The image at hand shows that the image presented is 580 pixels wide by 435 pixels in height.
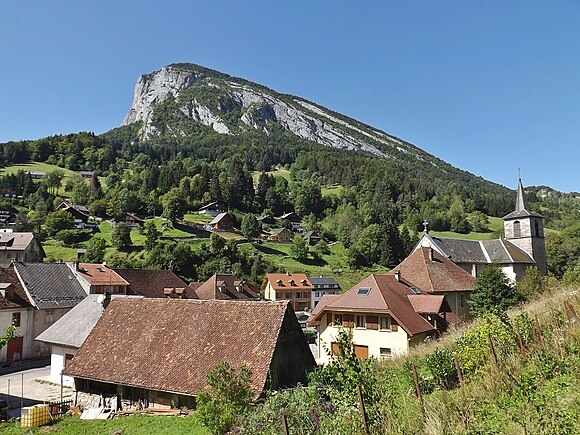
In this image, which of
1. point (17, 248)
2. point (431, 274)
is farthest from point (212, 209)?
point (431, 274)

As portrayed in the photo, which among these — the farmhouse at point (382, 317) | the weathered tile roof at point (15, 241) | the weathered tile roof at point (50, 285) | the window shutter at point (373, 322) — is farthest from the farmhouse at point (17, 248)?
the window shutter at point (373, 322)

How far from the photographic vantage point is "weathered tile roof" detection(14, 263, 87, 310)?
125 ft

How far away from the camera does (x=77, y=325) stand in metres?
26.6

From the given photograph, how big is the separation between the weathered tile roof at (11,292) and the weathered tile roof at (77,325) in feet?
34.7

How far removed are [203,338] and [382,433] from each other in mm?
13299

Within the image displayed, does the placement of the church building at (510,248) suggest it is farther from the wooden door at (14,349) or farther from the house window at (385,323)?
the wooden door at (14,349)

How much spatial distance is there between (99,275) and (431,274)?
3327 cm

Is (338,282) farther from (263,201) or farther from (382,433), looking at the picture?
(382,433)

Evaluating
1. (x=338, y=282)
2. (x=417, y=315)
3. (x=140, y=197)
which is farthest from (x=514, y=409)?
(x=140, y=197)

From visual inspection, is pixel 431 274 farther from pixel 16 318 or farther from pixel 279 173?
pixel 279 173

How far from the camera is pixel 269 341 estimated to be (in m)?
17.5

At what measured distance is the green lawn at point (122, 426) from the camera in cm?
1525

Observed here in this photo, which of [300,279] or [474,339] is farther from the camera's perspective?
[300,279]

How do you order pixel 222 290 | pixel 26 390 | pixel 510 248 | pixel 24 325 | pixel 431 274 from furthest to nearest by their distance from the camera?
pixel 510 248
pixel 222 290
pixel 431 274
pixel 24 325
pixel 26 390
